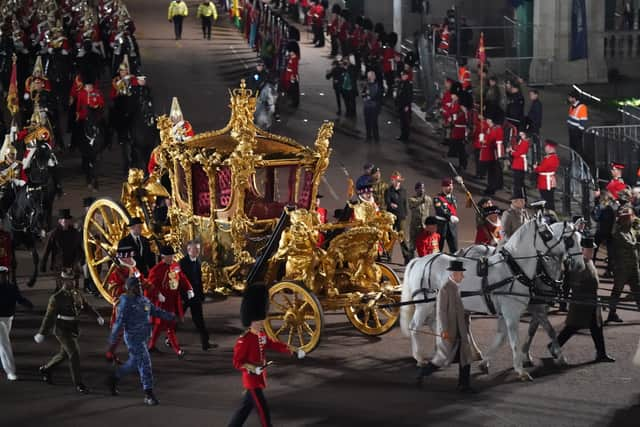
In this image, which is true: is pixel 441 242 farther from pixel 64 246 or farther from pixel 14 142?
pixel 14 142

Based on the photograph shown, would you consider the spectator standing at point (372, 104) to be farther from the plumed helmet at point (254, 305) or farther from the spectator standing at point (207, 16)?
the plumed helmet at point (254, 305)

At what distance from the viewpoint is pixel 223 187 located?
19.7 meters

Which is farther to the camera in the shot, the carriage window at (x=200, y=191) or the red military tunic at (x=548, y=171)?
the red military tunic at (x=548, y=171)

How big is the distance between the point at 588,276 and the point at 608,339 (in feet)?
4.62

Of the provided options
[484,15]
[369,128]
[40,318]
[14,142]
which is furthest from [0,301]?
[484,15]

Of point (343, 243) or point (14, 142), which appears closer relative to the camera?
point (343, 243)

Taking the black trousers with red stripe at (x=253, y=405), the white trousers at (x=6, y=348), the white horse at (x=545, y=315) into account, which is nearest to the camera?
the black trousers with red stripe at (x=253, y=405)

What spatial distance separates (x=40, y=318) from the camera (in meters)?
19.5

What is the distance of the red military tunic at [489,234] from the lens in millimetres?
19750

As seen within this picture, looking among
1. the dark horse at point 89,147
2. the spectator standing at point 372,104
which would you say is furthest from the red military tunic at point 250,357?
the spectator standing at point 372,104

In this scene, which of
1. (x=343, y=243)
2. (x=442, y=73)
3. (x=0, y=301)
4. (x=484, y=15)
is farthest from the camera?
(x=484, y=15)

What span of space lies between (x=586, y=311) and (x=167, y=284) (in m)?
4.79

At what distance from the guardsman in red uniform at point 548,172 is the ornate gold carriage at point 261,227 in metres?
8.17

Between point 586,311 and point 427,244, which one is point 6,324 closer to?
point 427,244
